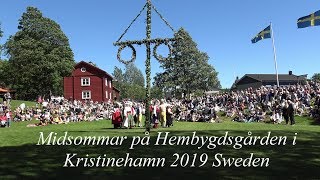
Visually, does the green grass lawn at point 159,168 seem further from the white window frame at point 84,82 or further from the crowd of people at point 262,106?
the white window frame at point 84,82

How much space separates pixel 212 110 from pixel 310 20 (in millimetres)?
10409

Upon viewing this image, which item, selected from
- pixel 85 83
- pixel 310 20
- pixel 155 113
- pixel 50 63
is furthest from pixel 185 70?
pixel 155 113

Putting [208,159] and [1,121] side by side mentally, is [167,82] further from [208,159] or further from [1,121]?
[208,159]

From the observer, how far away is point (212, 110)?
33875 millimetres

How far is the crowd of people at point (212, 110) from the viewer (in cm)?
2603

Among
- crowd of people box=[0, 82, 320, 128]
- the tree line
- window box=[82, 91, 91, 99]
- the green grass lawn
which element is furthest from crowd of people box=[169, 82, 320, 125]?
window box=[82, 91, 91, 99]

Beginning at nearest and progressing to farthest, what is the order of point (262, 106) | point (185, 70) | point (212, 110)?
1. point (212, 110)
2. point (262, 106)
3. point (185, 70)

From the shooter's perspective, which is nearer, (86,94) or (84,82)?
(84,82)

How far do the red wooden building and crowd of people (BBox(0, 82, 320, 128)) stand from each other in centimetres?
3055

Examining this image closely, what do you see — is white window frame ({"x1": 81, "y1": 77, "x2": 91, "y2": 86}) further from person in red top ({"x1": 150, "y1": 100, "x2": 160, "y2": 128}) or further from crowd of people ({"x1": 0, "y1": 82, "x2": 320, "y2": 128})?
person in red top ({"x1": 150, "y1": 100, "x2": 160, "y2": 128})

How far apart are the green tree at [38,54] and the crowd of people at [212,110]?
22644mm

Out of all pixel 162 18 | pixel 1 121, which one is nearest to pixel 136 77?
pixel 1 121

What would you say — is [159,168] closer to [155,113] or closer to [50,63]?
[155,113]

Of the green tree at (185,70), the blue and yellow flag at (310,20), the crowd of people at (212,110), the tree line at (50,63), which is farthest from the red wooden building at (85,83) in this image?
the blue and yellow flag at (310,20)
